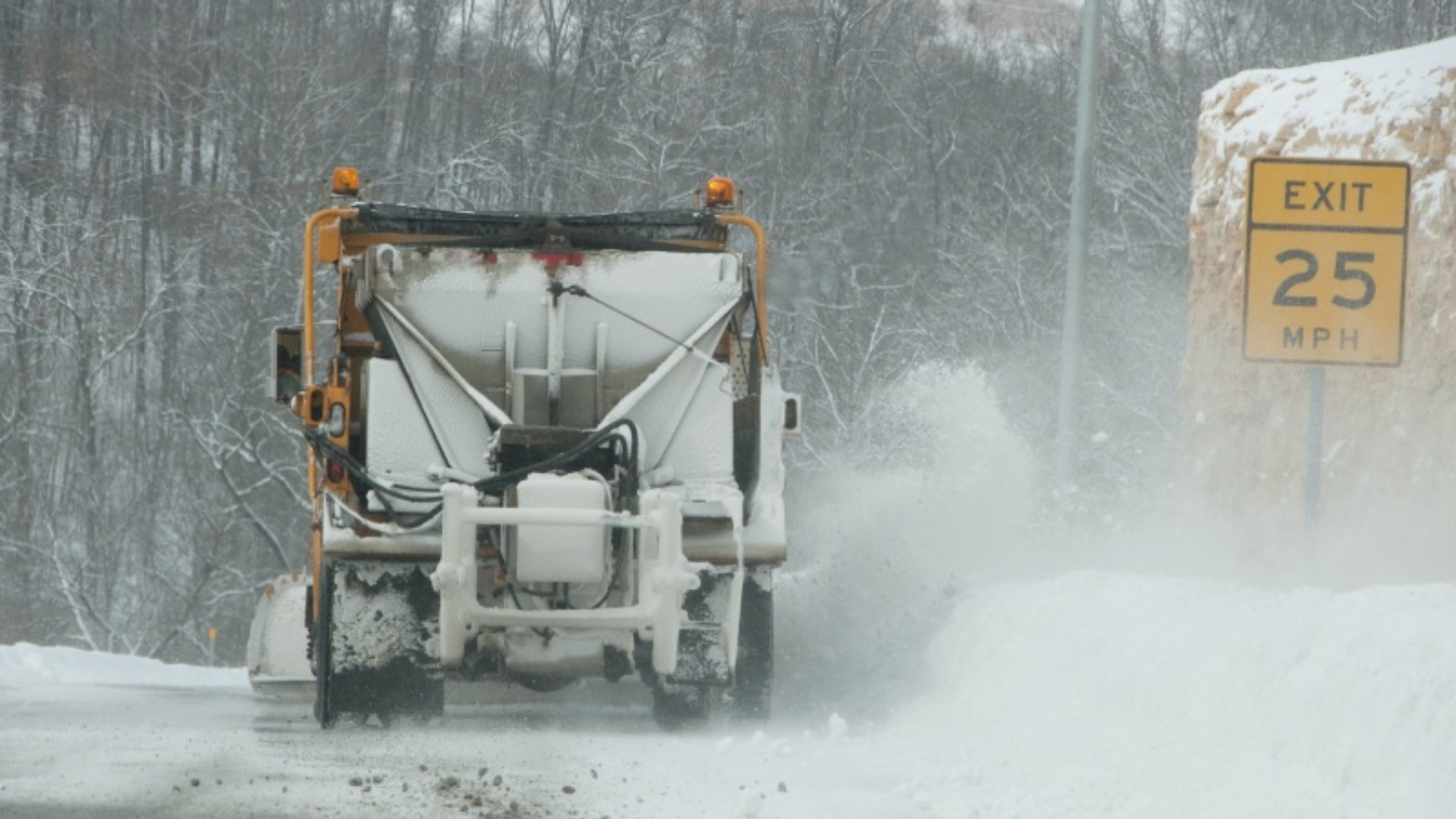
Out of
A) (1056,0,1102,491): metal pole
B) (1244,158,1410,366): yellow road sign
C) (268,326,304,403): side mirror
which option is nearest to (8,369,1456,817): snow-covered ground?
(1244,158,1410,366): yellow road sign

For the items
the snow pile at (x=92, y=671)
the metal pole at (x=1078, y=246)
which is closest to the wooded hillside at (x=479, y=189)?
the metal pole at (x=1078, y=246)

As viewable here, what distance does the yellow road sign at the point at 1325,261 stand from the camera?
10062 millimetres

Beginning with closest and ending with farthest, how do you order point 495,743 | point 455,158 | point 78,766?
1. point 78,766
2. point 495,743
3. point 455,158

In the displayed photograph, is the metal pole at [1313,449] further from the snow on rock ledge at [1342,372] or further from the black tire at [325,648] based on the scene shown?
the black tire at [325,648]

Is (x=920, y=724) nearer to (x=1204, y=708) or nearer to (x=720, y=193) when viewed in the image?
(x=1204, y=708)

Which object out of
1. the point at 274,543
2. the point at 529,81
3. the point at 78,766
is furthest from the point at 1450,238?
the point at 529,81

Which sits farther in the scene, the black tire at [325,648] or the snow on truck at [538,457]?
the black tire at [325,648]

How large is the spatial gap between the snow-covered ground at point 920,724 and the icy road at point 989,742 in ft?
0.06


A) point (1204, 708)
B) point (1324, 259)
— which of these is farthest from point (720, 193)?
point (1204, 708)

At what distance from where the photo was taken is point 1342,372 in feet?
Answer: 48.9

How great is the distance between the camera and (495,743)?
9.99 m

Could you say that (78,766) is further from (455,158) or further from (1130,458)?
(455,158)

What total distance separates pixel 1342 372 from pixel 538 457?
21.5 feet

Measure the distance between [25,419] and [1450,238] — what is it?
22.8 m
